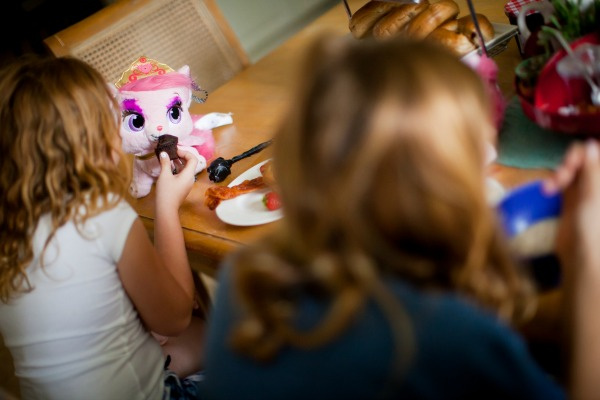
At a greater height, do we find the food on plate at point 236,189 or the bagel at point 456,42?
the bagel at point 456,42

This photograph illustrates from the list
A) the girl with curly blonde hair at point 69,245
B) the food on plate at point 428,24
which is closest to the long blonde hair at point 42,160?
the girl with curly blonde hair at point 69,245

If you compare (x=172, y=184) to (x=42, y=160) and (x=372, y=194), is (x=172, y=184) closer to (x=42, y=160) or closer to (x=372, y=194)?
(x=42, y=160)

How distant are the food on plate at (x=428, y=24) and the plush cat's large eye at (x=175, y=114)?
0.45 metres

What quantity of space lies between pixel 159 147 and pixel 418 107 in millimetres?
889

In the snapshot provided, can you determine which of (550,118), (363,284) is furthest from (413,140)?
(550,118)

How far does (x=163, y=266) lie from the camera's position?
1141 millimetres

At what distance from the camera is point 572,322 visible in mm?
698

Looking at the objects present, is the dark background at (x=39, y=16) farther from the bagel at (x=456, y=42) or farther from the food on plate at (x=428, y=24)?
the bagel at (x=456, y=42)

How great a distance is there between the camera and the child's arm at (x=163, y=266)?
1111 millimetres

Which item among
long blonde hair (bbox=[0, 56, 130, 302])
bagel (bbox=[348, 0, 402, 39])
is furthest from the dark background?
long blonde hair (bbox=[0, 56, 130, 302])

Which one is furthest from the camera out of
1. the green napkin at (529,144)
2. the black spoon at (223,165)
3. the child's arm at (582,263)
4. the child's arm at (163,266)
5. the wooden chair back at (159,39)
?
the wooden chair back at (159,39)

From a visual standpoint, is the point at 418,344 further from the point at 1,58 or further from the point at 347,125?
the point at 1,58

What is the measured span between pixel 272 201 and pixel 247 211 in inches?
2.1

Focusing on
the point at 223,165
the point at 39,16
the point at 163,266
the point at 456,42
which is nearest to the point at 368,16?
the point at 456,42
